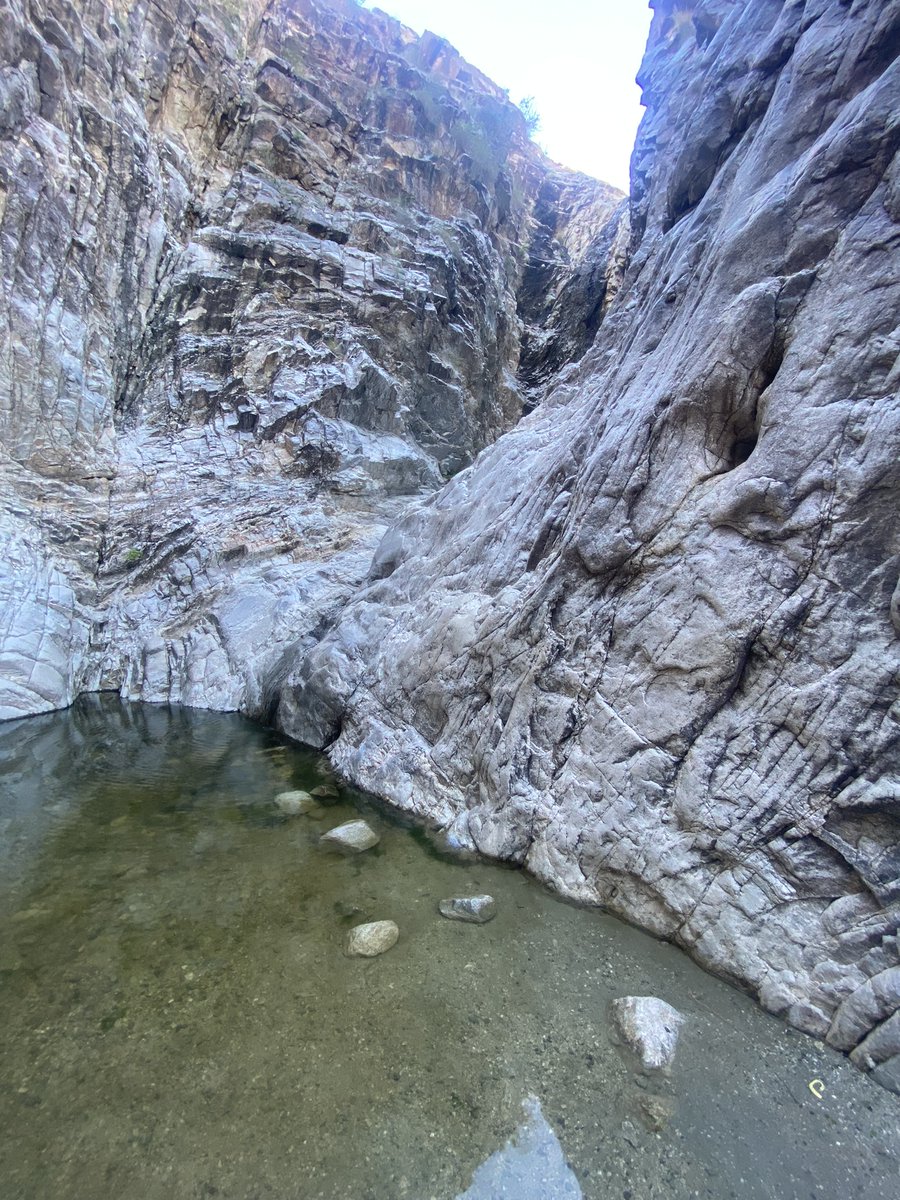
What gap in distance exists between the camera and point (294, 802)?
373 inches

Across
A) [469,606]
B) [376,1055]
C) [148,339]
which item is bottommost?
[376,1055]

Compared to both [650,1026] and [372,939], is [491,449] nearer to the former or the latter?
[372,939]

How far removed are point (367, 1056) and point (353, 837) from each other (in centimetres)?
371

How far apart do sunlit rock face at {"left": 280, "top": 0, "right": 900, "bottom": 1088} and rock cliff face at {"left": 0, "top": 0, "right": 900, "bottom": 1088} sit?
1.6 inches

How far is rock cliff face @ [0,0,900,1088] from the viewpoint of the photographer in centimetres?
574

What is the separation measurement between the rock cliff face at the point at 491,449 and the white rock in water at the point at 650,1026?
0.95m

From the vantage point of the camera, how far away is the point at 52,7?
1884 centimetres

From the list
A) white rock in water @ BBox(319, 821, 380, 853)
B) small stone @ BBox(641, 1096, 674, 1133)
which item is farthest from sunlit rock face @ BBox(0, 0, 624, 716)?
Result: small stone @ BBox(641, 1096, 674, 1133)

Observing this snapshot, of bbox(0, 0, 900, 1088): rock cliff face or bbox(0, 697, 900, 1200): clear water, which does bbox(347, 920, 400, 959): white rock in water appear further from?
bbox(0, 0, 900, 1088): rock cliff face

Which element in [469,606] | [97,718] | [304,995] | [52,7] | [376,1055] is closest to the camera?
[376,1055]

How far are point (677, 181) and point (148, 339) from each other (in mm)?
18981

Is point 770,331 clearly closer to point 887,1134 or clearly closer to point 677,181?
point 887,1134

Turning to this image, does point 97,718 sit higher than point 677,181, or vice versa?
point 677,181

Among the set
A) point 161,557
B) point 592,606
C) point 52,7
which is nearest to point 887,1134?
point 592,606
